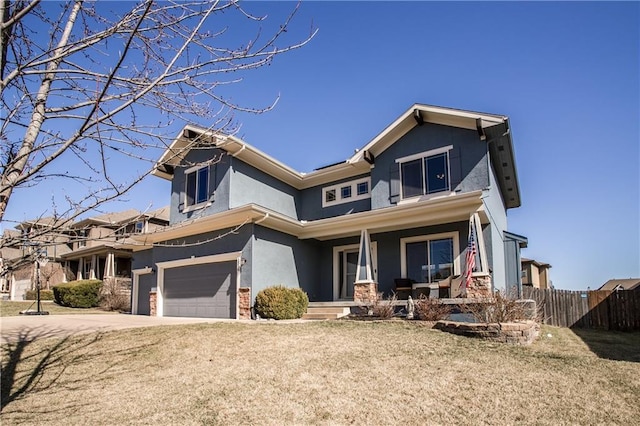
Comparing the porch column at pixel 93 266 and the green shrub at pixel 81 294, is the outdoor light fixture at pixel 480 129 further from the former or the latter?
the porch column at pixel 93 266

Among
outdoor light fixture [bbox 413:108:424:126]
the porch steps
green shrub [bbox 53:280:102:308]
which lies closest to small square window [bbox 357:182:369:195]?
outdoor light fixture [bbox 413:108:424:126]

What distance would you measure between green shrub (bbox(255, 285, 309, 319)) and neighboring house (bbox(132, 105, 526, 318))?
0.47 meters

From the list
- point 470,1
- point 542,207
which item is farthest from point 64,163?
point 542,207

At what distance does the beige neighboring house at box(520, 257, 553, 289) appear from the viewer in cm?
2545

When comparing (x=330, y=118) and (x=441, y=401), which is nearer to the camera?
(x=441, y=401)

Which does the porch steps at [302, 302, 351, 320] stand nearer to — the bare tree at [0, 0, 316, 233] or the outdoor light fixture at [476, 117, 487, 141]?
the outdoor light fixture at [476, 117, 487, 141]

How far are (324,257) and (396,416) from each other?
1190cm

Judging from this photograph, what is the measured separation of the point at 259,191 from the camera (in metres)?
16.7

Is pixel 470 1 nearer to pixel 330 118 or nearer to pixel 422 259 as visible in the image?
pixel 330 118

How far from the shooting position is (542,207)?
18.9m

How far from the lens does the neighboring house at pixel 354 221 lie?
13484 mm

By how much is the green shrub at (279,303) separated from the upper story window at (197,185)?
521cm

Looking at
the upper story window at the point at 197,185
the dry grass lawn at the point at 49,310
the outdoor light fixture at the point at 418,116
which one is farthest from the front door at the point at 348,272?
the dry grass lawn at the point at 49,310

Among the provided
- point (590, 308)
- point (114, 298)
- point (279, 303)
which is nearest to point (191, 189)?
point (279, 303)
